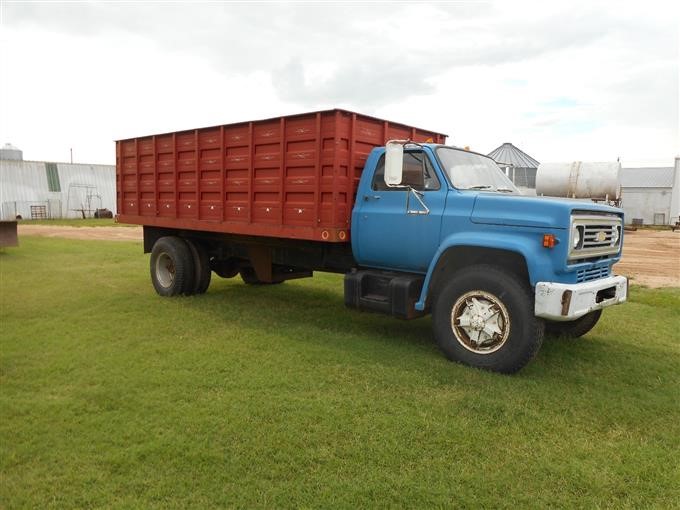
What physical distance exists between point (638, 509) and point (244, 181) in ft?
18.3

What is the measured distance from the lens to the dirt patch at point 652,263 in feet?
37.5

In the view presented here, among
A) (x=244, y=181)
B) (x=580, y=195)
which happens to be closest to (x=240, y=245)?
(x=244, y=181)

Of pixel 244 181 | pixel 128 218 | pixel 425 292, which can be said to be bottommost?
pixel 425 292

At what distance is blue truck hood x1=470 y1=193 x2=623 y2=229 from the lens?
15.4ft

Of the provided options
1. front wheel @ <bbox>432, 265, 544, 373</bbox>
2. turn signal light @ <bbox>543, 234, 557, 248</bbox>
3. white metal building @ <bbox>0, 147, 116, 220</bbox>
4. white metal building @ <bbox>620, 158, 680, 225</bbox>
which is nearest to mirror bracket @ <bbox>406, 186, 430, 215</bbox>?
front wheel @ <bbox>432, 265, 544, 373</bbox>

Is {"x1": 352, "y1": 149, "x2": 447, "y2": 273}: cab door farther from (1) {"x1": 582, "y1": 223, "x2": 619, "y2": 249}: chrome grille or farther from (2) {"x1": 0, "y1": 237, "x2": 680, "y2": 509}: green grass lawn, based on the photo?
(1) {"x1": 582, "y1": 223, "x2": 619, "y2": 249}: chrome grille

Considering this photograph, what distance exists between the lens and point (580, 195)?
836 inches

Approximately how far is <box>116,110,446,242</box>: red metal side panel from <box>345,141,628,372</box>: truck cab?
346 millimetres

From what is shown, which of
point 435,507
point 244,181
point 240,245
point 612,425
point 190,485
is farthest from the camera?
point 240,245

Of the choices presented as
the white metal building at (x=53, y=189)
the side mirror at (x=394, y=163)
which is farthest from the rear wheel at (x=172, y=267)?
the white metal building at (x=53, y=189)

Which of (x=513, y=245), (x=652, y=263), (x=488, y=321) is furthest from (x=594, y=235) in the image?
(x=652, y=263)

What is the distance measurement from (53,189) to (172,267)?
32894 mm

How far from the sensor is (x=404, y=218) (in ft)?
18.8

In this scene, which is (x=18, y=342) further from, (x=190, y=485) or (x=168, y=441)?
(x=190, y=485)
